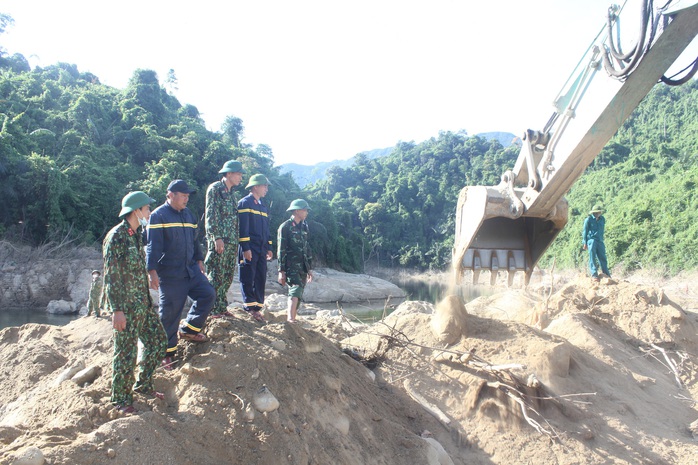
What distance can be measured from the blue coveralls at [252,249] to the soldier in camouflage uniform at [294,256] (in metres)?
0.62

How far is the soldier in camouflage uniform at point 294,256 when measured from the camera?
19.5ft

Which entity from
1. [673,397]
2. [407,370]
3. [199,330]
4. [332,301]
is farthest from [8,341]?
[332,301]

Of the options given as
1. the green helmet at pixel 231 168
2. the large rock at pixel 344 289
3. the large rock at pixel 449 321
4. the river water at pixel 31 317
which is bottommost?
the large rock at pixel 344 289

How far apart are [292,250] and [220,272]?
1.35 metres

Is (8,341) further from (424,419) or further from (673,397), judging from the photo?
(673,397)

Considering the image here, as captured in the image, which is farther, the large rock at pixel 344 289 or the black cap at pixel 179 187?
the large rock at pixel 344 289

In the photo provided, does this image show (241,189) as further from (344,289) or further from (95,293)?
(95,293)

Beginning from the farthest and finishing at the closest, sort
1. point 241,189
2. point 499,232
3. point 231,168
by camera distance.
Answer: point 241,189 < point 499,232 < point 231,168

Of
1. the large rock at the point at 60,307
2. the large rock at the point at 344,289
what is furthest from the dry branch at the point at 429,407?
the large rock at the point at 344,289

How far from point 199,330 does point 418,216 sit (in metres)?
52.4

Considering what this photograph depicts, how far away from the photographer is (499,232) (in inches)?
250

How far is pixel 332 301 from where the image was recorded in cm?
2894

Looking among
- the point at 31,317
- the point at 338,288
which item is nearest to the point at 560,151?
the point at 31,317

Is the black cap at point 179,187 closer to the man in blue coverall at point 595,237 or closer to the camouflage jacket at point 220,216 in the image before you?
the camouflage jacket at point 220,216
